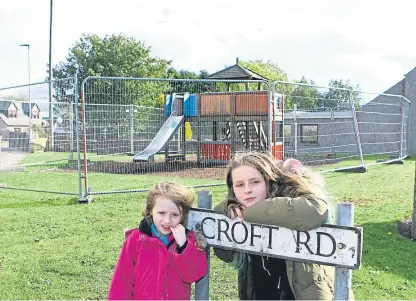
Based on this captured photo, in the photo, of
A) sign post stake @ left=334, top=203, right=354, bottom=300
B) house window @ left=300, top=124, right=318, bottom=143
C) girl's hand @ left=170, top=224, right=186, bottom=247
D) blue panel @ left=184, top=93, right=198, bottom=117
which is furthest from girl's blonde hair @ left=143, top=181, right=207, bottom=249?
house window @ left=300, top=124, right=318, bottom=143

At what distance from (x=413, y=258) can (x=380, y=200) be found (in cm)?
370

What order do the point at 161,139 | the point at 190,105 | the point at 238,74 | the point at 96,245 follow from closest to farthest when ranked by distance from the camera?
the point at 96,245, the point at 161,139, the point at 190,105, the point at 238,74

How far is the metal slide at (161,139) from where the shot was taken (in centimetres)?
1531

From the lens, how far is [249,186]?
2.42 metres

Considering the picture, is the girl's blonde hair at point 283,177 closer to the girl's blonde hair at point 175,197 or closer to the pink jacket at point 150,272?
the girl's blonde hair at point 175,197

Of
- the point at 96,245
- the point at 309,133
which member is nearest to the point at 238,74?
the point at 309,133

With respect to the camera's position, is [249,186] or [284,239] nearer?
[284,239]

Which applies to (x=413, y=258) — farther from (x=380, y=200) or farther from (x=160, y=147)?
(x=160, y=147)

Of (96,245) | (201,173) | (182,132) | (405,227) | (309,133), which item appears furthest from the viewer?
(309,133)

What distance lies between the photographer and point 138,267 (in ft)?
8.47

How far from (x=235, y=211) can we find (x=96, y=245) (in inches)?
148

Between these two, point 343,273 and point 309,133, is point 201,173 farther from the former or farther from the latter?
point 309,133

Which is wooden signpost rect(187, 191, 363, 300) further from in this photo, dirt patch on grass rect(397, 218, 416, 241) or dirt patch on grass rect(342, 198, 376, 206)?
dirt patch on grass rect(342, 198, 376, 206)

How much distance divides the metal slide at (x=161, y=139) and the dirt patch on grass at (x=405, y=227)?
31.7ft
